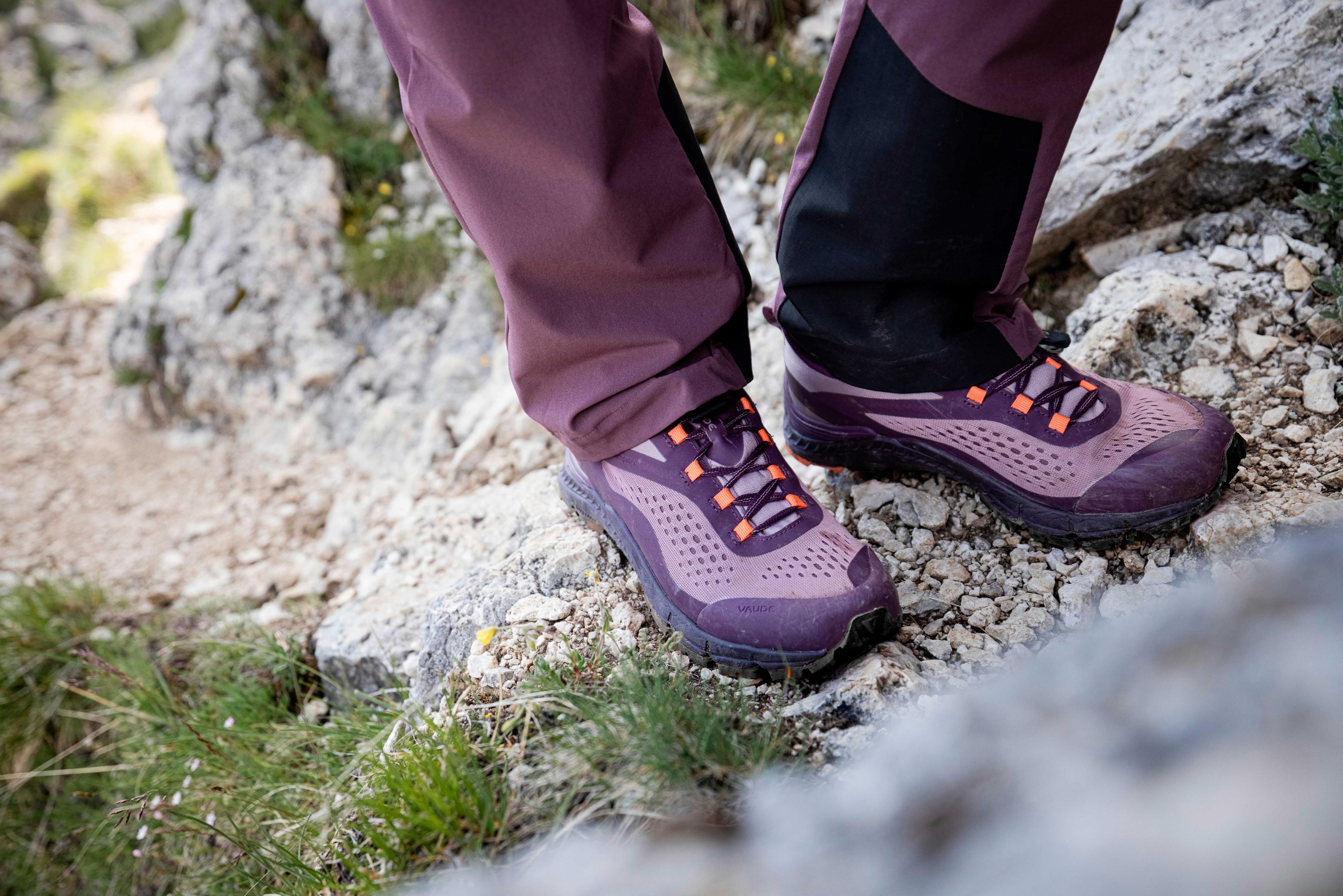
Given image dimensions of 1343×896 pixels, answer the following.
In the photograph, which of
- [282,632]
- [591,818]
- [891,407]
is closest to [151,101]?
[282,632]

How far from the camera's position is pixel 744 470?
1285mm

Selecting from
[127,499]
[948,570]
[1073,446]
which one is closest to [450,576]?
[948,570]

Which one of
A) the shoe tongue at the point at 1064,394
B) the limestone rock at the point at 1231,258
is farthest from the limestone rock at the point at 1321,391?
the shoe tongue at the point at 1064,394

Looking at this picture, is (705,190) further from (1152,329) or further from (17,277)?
(17,277)

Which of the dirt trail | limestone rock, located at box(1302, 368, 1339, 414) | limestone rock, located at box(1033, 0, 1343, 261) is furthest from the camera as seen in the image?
the dirt trail

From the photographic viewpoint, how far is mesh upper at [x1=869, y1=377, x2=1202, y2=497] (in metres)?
1.27

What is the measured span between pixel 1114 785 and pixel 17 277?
22.8 ft

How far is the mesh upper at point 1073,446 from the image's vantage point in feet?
4.17

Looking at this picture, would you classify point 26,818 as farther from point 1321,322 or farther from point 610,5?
point 1321,322

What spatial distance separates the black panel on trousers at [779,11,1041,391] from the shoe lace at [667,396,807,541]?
251 mm

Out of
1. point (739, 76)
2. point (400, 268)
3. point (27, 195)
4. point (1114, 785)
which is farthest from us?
point (27, 195)

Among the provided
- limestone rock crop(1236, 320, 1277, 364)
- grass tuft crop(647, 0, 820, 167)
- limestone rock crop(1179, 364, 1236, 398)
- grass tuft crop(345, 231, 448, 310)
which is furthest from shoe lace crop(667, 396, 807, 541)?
grass tuft crop(345, 231, 448, 310)

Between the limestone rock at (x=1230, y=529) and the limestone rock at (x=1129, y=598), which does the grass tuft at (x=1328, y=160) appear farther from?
the limestone rock at (x=1129, y=598)

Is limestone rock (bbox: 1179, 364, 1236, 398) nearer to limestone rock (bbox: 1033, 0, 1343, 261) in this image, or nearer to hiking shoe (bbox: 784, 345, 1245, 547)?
hiking shoe (bbox: 784, 345, 1245, 547)
